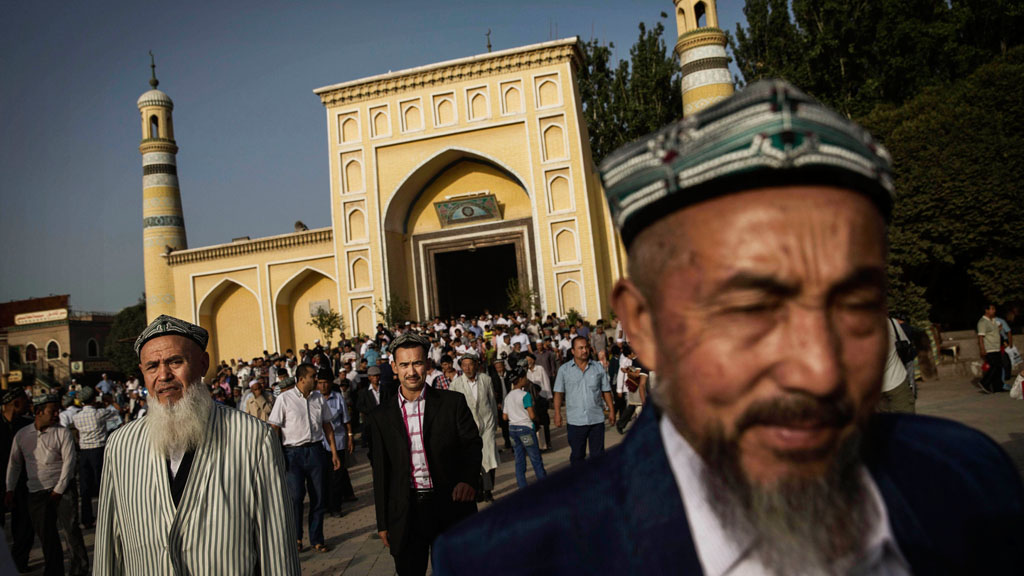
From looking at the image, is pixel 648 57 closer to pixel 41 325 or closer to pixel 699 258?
pixel 699 258

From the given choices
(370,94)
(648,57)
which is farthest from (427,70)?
(648,57)

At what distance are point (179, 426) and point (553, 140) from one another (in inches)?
775

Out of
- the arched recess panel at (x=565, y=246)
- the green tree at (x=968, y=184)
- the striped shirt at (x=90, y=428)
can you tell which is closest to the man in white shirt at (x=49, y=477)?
the striped shirt at (x=90, y=428)

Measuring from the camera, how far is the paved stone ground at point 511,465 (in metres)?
5.59

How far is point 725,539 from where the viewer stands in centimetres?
83

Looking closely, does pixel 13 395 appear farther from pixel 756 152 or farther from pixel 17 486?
pixel 756 152

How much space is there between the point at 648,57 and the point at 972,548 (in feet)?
82.6

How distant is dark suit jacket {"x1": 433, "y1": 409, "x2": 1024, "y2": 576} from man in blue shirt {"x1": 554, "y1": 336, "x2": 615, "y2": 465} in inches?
216

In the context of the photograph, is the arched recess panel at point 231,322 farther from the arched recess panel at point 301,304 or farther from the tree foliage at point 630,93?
the tree foliage at point 630,93

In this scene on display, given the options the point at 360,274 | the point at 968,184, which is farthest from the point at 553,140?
the point at 968,184

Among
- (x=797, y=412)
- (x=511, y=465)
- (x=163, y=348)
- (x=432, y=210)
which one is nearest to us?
(x=797, y=412)

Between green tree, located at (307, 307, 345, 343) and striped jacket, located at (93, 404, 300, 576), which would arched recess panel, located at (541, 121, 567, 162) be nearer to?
green tree, located at (307, 307, 345, 343)

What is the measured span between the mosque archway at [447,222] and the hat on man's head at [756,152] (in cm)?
2019

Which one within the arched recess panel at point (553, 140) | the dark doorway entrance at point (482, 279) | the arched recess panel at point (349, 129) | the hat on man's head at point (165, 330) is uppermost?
the arched recess panel at point (349, 129)
